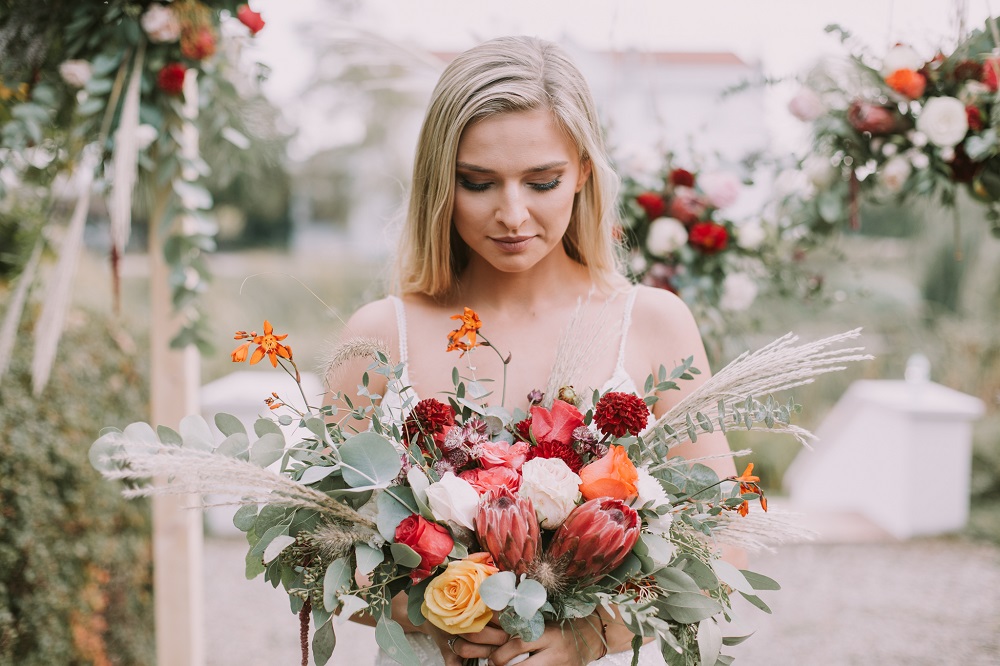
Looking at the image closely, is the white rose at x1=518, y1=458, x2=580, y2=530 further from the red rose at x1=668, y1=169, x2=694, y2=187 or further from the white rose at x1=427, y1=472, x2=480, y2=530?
the red rose at x1=668, y1=169, x2=694, y2=187

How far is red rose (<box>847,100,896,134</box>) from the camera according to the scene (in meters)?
2.60

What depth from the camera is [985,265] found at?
771 cm

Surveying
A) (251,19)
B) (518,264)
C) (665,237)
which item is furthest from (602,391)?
(251,19)

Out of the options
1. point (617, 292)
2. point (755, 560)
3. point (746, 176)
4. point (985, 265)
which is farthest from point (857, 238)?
point (617, 292)

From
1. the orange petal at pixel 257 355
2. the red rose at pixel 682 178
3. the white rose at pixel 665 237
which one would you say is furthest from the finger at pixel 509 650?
the red rose at pixel 682 178

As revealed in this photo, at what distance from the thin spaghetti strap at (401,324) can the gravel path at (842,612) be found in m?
2.87

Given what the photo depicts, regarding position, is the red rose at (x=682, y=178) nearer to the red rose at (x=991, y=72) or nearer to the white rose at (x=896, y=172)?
the white rose at (x=896, y=172)

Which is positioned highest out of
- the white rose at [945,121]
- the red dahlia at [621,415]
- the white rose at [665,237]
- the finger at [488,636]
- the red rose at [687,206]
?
the white rose at [945,121]

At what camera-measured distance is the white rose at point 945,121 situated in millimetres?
2395

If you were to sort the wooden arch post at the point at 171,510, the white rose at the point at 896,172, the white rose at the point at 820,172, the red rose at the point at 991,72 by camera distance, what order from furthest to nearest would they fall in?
the white rose at the point at 820,172
the wooden arch post at the point at 171,510
the white rose at the point at 896,172
the red rose at the point at 991,72

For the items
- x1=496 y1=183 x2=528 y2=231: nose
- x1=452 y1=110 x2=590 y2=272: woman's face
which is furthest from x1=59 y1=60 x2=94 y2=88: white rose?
x1=496 y1=183 x2=528 y2=231: nose

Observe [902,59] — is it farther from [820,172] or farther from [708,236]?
[708,236]

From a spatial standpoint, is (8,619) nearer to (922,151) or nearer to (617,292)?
(617,292)

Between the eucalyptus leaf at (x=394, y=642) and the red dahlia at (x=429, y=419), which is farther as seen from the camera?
the red dahlia at (x=429, y=419)
